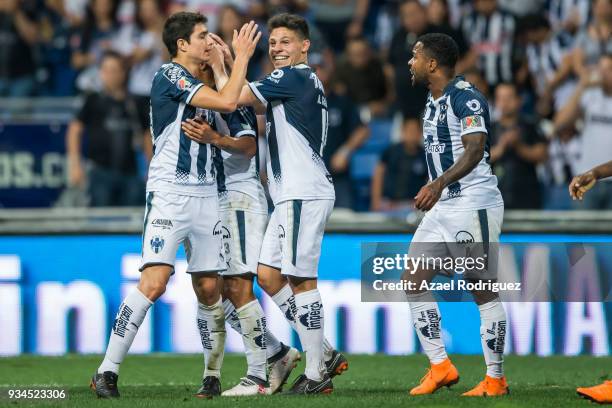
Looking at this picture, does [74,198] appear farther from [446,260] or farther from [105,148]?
→ [446,260]

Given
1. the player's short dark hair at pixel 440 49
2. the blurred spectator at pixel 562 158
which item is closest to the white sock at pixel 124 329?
the player's short dark hair at pixel 440 49

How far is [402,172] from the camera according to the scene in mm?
13422

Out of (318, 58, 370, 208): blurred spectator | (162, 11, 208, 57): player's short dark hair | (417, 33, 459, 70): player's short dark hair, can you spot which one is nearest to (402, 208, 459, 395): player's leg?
(417, 33, 459, 70): player's short dark hair

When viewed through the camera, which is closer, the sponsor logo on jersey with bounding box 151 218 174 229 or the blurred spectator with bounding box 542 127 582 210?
the sponsor logo on jersey with bounding box 151 218 174 229

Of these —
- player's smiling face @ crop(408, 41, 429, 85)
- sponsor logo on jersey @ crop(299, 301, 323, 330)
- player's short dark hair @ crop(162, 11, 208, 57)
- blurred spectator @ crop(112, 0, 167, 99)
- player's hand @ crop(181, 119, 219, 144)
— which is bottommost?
sponsor logo on jersey @ crop(299, 301, 323, 330)

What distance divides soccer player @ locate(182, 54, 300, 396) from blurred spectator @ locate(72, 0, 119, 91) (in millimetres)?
7191

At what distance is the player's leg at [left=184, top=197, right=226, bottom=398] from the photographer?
8453 mm

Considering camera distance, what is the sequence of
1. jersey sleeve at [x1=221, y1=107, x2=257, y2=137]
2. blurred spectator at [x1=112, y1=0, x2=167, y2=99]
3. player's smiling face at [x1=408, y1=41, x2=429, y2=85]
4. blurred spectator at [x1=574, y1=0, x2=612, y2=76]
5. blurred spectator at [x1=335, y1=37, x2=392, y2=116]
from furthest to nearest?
blurred spectator at [x1=112, y1=0, x2=167, y2=99] < blurred spectator at [x1=335, y1=37, x2=392, y2=116] < blurred spectator at [x1=574, y1=0, x2=612, y2=76] < jersey sleeve at [x1=221, y1=107, x2=257, y2=137] < player's smiling face at [x1=408, y1=41, x2=429, y2=85]

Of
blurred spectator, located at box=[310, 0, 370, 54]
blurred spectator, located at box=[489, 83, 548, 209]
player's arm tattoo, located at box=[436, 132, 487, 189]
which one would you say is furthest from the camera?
blurred spectator, located at box=[310, 0, 370, 54]

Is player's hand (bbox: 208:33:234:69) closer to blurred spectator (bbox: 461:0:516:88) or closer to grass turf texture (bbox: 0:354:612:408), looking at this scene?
grass turf texture (bbox: 0:354:612:408)

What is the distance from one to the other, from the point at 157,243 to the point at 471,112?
2.20 m

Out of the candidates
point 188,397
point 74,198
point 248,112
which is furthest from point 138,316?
point 74,198

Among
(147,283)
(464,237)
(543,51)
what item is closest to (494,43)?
(543,51)

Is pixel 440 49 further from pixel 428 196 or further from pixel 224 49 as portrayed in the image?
pixel 224 49
